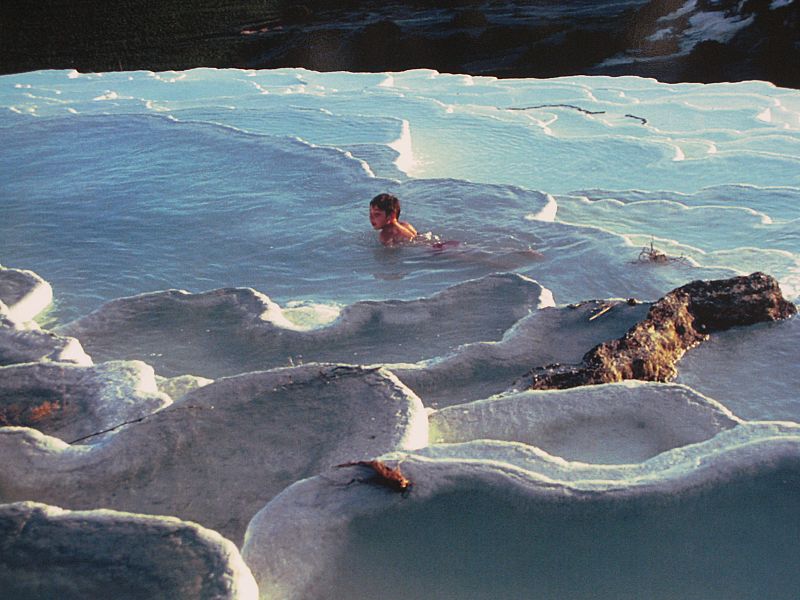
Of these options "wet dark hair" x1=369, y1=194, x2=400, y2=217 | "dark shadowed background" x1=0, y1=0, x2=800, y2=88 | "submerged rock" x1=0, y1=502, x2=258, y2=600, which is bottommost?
"dark shadowed background" x1=0, y1=0, x2=800, y2=88

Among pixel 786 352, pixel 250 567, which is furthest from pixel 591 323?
pixel 250 567

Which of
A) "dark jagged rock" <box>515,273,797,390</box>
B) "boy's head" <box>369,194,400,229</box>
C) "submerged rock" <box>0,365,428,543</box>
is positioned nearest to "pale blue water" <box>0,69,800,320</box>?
"boy's head" <box>369,194,400,229</box>

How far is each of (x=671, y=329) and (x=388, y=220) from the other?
2002mm

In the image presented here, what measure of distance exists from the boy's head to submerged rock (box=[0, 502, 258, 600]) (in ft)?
9.69

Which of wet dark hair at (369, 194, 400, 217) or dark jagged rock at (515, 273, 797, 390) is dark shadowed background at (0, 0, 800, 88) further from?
dark jagged rock at (515, 273, 797, 390)

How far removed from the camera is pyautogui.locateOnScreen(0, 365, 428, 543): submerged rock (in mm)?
2230

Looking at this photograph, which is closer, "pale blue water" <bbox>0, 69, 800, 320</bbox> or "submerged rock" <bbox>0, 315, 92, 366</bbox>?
"submerged rock" <bbox>0, 315, 92, 366</bbox>

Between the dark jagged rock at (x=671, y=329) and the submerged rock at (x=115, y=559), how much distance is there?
122cm

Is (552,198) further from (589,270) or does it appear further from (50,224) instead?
(50,224)

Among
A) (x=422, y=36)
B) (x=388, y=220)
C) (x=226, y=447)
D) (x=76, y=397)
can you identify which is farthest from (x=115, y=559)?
(x=422, y=36)

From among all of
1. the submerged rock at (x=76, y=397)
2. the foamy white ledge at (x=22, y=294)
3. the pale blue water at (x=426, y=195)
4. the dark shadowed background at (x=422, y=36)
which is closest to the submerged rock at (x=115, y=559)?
the submerged rock at (x=76, y=397)

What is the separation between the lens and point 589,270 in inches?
171

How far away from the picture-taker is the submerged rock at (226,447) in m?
2.23

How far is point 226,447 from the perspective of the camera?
7.89 ft
